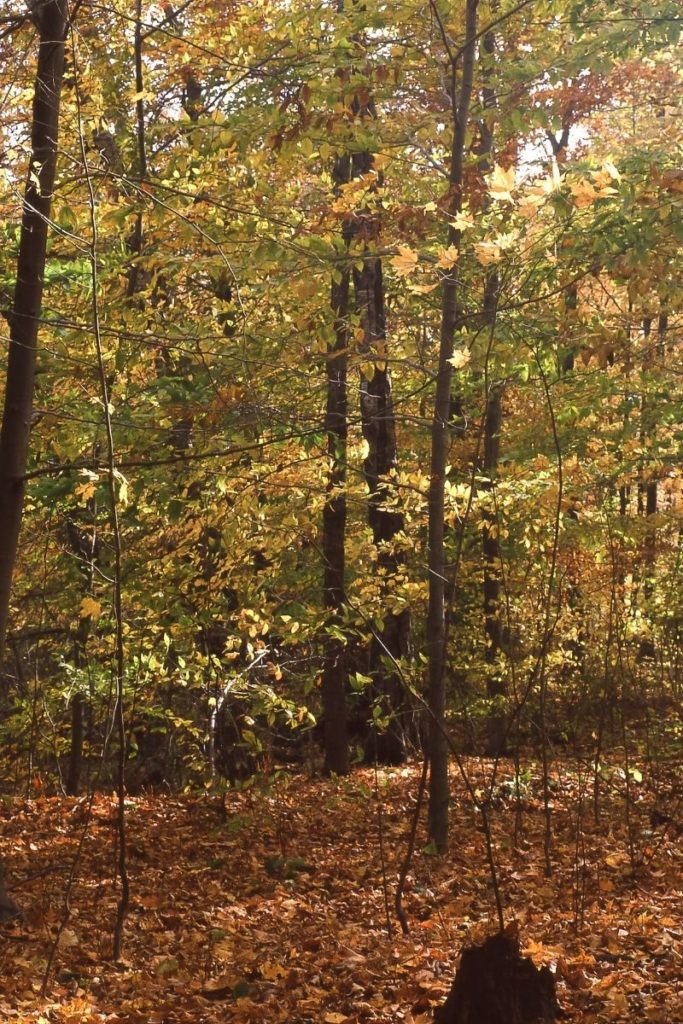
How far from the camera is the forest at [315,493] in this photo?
5.13 m

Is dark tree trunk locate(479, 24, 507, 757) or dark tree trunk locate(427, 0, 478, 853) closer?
dark tree trunk locate(427, 0, 478, 853)

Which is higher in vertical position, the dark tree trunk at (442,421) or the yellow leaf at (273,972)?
the dark tree trunk at (442,421)

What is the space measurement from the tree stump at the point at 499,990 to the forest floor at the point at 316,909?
0.34 m

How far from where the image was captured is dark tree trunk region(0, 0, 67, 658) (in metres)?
5.30

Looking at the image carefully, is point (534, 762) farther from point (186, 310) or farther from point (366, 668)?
point (186, 310)

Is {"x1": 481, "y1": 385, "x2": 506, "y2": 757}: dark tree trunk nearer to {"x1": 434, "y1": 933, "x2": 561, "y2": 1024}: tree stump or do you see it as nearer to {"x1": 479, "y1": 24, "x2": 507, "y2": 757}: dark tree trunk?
{"x1": 479, "y1": 24, "x2": 507, "y2": 757}: dark tree trunk

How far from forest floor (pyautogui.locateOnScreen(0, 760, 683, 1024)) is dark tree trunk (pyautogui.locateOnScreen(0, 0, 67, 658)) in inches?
66.3

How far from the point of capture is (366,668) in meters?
12.9

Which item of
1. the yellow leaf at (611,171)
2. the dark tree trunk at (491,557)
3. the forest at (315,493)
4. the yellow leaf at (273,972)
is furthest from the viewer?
the dark tree trunk at (491,557)

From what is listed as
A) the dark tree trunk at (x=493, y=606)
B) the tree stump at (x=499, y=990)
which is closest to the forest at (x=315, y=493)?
the tree stump at (x=499, y=990)

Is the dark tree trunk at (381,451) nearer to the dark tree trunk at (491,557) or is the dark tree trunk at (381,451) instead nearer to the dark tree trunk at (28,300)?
the dark tree trunk at (491,557)

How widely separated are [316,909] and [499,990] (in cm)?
303

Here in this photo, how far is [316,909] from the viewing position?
677cm

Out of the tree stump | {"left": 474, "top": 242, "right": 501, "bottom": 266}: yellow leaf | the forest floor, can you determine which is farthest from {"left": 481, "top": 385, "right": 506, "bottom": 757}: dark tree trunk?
the tree stump
